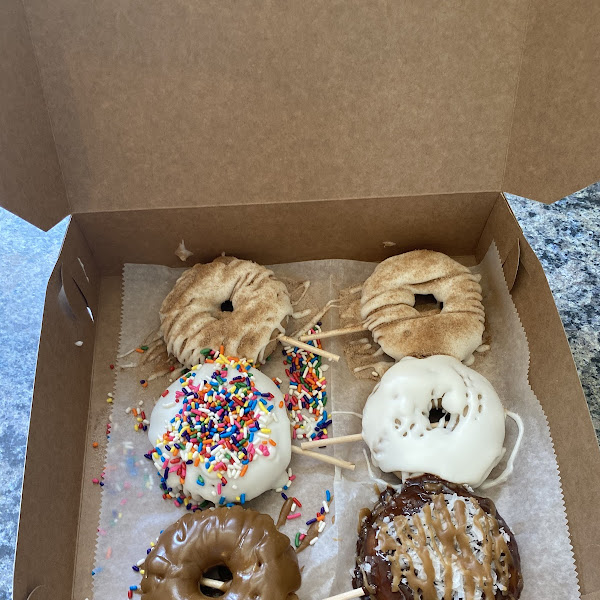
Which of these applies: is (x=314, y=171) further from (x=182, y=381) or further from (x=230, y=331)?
(x=182, y=381)

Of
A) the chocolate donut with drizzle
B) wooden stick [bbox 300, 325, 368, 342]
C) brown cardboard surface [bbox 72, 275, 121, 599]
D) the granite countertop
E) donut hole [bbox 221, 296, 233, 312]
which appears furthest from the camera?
donut hole [bbox 221, 296, 233, 312]

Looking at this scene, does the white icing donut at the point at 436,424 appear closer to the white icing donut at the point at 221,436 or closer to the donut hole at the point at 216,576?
the white icing donut at the point at 221,436

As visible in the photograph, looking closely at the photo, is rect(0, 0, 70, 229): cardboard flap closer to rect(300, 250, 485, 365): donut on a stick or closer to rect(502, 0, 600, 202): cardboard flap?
rect(300, 250, 485, 365): donut on a stick

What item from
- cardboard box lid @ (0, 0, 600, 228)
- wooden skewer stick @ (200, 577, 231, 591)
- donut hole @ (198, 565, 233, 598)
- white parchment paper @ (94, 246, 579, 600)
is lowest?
wooden skewer stick @ (200, 577, 231, 591)

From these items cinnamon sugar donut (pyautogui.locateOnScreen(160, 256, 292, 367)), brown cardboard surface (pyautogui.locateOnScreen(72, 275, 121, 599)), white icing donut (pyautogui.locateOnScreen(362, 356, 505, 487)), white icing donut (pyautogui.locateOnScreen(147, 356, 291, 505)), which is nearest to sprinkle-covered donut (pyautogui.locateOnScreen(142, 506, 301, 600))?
white icing donut (pyautogui.locateOnScreen(147, 356, 291, 505))

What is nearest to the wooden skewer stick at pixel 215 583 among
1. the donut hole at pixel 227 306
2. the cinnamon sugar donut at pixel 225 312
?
the cinnamon sugar donut at pixel 225 312

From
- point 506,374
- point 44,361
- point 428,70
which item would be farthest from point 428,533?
point 428,70
